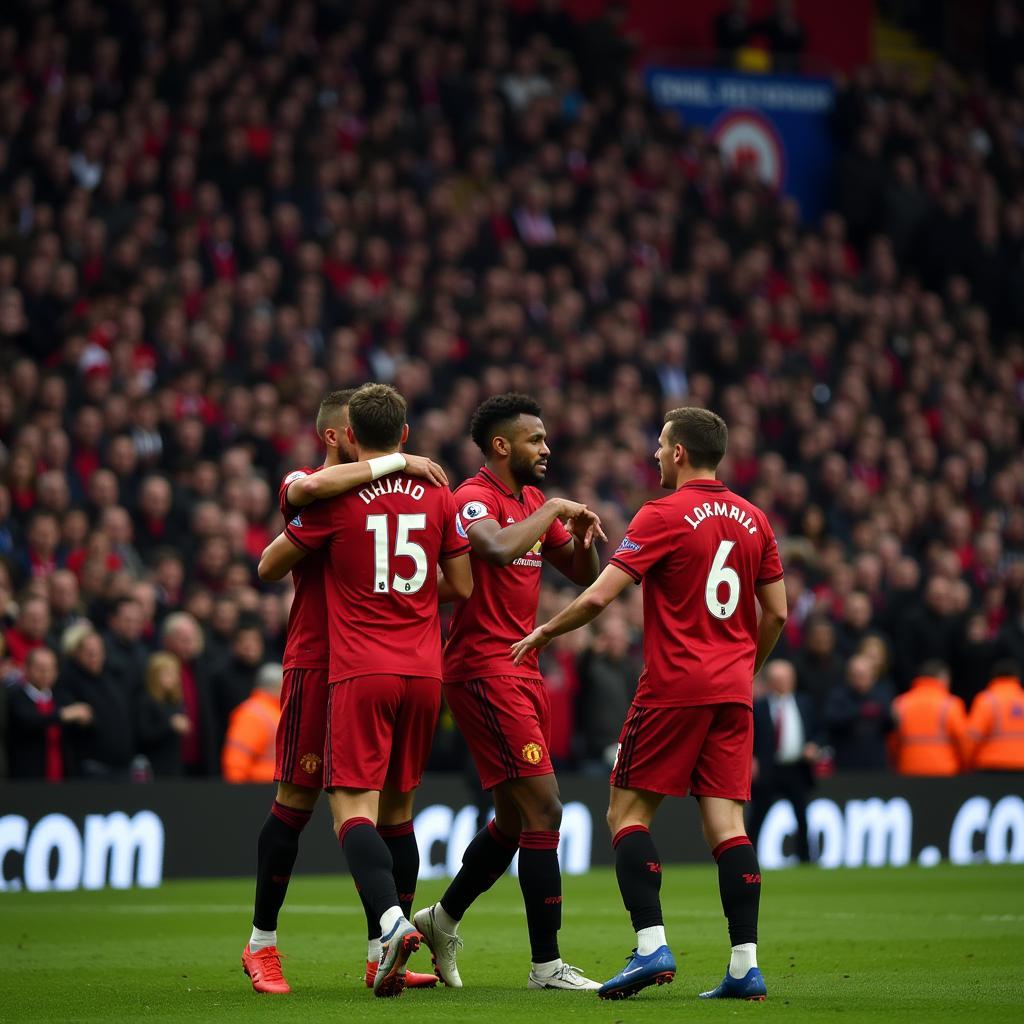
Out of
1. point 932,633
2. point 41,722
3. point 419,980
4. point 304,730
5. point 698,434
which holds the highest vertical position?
point 698,434

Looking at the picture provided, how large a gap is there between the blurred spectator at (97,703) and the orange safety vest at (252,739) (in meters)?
0.81

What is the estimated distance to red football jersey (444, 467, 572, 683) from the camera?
8148 mm

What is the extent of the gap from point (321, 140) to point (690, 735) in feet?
48.8

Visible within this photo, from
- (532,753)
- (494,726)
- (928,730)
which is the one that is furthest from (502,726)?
(928,730)

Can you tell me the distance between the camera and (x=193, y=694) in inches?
610

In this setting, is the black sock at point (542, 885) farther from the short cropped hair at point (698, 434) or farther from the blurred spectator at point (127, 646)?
the blurred spectator at point (127, 646)

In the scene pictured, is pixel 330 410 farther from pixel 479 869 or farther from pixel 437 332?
pixel 437 332

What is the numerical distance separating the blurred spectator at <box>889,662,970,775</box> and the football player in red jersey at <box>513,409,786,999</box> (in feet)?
35.6

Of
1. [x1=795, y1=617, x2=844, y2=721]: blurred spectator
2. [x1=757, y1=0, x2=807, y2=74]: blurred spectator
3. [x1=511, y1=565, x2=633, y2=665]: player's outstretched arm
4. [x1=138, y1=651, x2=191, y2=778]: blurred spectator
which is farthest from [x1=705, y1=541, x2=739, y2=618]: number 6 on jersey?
[x1=757, y1=0, x2=807, y2=74]: blurred spectator

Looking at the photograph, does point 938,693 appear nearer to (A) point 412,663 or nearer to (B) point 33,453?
(B) point 33,453

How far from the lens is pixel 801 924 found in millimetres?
11578

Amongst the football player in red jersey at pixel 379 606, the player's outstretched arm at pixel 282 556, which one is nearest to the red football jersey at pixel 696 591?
the football player in red jersey at pixel 379 606

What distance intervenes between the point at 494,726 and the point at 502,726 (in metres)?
0.04

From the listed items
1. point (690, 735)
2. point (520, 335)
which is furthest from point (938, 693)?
point (690, 735)
